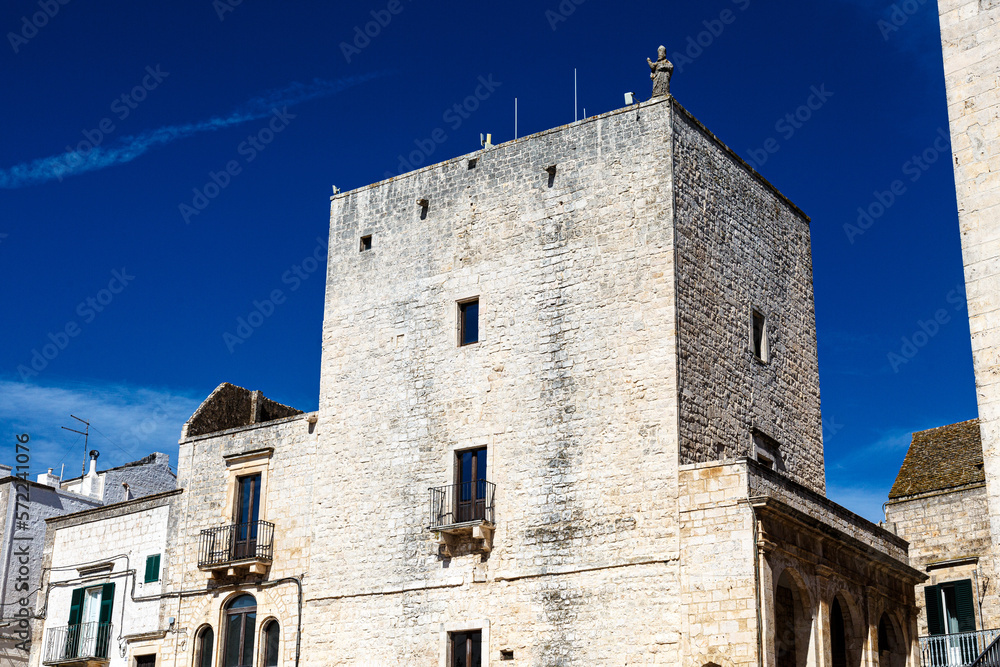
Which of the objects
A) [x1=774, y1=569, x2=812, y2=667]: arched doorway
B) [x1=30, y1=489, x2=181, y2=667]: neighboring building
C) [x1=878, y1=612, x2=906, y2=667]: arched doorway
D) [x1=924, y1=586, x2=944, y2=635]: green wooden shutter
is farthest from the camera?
[x1=30, y1=489, x2=181, y2=667]: neighboring building

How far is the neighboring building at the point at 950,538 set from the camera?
28531 mm

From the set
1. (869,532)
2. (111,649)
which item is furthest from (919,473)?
(111,649)

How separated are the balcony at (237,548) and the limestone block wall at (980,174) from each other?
1670cm

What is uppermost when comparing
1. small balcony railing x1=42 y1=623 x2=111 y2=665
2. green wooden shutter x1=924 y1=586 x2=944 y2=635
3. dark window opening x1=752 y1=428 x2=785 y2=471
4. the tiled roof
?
the tiled roof

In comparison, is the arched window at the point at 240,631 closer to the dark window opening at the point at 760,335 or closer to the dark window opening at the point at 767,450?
the dark window opening at the point at 767,450

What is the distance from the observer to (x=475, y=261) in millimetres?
27094

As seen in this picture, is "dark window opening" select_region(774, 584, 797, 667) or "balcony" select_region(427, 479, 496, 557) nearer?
"dark window opening" select_region(774, 584, 797, 667)

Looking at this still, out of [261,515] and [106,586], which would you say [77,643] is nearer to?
[106,586]

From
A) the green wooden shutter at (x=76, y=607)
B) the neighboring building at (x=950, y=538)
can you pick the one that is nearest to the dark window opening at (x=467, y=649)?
the neighboring building at (x=950, y=538)

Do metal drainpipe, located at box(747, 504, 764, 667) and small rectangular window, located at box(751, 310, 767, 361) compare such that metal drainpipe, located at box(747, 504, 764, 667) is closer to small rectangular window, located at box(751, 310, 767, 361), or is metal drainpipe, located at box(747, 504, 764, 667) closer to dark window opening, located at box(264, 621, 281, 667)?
small rectangular window, located at box(751, 310, 767, 361)

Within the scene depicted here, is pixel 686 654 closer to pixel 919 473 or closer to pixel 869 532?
pixel 869 532

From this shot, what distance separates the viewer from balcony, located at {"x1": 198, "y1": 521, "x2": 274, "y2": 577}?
2800 centimetres

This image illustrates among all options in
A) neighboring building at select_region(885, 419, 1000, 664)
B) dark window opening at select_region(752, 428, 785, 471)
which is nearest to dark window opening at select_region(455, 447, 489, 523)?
dark window opening at select_region(752, 428, 785, 471)

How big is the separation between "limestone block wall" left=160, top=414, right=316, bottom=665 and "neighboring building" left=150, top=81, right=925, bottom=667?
0.21ft
